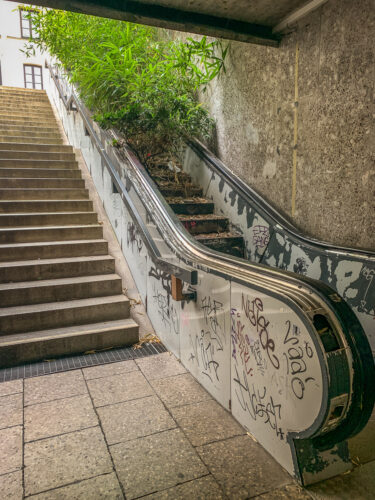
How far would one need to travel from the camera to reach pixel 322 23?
3.25 metres

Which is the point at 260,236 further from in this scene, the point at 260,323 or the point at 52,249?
the point at 52,249

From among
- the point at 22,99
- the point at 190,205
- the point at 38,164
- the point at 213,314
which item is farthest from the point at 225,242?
the point at 22,99

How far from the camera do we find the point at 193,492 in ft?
5.79

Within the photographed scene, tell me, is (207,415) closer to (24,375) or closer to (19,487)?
(19,487)

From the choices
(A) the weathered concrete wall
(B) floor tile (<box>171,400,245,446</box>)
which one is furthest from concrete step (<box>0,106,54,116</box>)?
(B) floor tile (<box>171,400,245,446</box>)

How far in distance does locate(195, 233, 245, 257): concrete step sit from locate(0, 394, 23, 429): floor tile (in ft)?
7.61

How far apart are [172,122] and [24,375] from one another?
11.1 feet

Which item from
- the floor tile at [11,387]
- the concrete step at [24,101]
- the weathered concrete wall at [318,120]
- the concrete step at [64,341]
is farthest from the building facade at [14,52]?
the floor tile at [11,387]

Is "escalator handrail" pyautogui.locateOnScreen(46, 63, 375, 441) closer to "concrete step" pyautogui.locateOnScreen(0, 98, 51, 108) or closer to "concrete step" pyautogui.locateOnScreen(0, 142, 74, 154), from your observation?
"concrete step" pyautogui.locateOnScreen(0, 142, 74, 154)

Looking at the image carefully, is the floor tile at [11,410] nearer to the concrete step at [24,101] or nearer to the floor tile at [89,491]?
the floor tile at [89,491]

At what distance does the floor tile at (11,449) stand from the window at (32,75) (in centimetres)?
1890

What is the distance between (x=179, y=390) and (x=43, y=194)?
3497 mm

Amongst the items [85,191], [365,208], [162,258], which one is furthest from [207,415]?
[85,191]

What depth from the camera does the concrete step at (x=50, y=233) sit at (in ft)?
13.9
